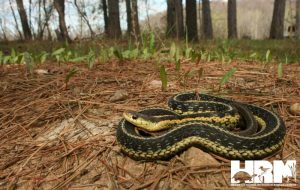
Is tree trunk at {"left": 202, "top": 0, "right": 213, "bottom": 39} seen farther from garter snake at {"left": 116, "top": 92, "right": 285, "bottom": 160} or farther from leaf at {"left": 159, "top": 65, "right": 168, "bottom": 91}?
garter snake at {"left": 116, "top": 92, "right": 285, "bottom": 160}

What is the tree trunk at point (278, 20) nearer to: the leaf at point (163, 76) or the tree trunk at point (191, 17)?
the tree trunk at point (191, 17)

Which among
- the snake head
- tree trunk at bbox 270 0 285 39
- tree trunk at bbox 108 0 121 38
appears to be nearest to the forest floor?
the snake head

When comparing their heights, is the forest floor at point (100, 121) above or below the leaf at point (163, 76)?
below

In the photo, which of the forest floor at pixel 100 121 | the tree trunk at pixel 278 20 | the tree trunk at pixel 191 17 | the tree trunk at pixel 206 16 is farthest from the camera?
the tree trunk at pixel 206 16

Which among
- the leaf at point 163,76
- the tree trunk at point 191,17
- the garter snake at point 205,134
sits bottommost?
the garter snake at point 205,134

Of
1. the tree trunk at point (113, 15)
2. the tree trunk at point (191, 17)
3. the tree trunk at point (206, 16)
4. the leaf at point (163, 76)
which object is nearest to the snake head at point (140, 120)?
the leaf at point (163, 76)

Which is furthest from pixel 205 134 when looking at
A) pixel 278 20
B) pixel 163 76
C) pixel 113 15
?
pixel 278 20

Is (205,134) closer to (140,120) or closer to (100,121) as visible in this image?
(140,120)
